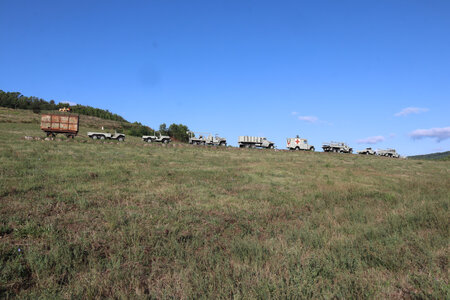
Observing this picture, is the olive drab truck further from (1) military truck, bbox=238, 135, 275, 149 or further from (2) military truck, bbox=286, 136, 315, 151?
(2) military truck, bbox=286, 136, 315, 151

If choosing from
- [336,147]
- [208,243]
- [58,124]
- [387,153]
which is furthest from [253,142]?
[208,243]

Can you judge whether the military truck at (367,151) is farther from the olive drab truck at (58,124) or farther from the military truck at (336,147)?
the olive drab truck at (58,124)

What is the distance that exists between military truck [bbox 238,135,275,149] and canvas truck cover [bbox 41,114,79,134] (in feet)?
82.2

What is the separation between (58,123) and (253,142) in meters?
29.1

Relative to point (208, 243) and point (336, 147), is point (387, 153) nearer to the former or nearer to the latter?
point (336, 147)

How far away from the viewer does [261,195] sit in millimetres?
10211

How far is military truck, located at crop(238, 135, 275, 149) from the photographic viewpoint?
4381cm

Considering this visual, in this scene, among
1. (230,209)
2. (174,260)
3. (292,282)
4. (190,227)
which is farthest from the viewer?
(230,209)

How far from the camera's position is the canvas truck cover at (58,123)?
3022cm

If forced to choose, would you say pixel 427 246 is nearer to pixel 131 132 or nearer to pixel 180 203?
pixel 180 203

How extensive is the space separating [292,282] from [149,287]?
2.20 m

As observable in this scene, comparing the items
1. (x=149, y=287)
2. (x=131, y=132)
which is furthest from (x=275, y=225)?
(x=131, y=132)

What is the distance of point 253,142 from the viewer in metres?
44.3

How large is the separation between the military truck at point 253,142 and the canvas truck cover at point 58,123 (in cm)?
2506
